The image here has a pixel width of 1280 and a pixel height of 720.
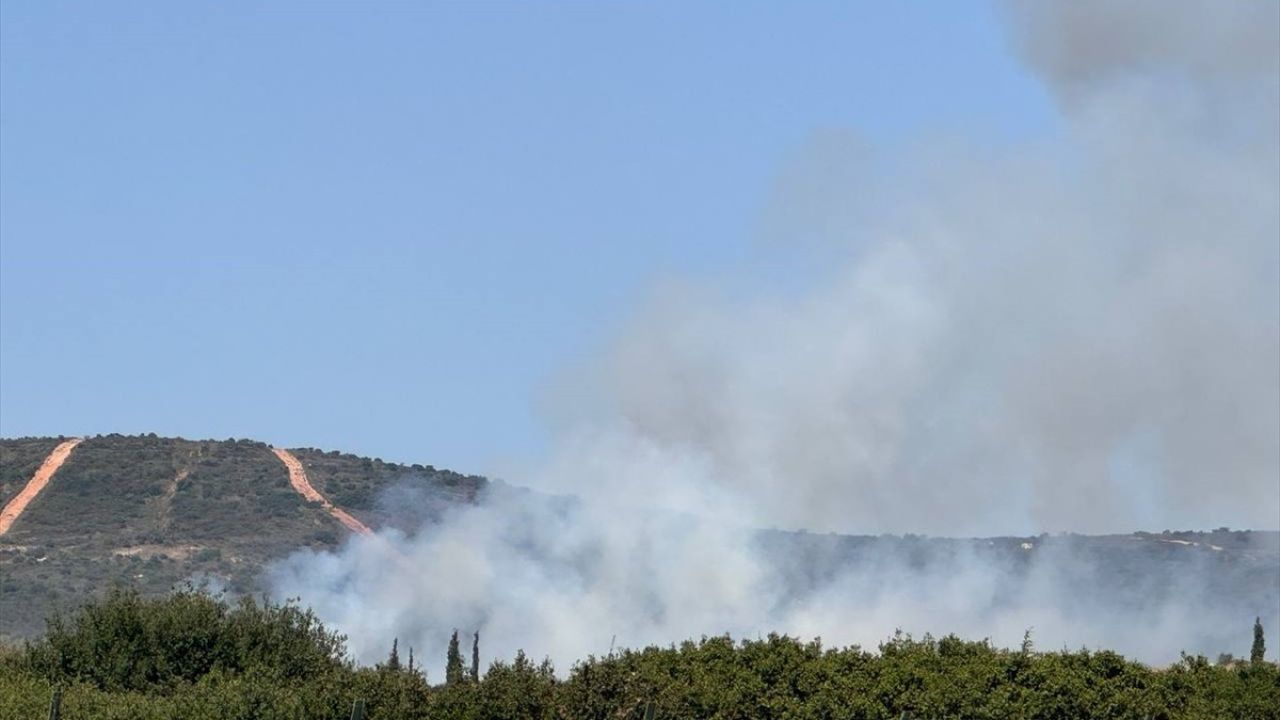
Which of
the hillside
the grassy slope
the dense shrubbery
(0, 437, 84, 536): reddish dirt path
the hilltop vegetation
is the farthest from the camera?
the grassy slope

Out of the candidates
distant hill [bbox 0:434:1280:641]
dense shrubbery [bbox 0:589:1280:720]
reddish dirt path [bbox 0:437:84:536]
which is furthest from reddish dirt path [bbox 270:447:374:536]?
dense shrubbery [bbox 0:589:1280:720]

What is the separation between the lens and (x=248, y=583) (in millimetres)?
127375

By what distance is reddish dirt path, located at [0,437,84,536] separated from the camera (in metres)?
148

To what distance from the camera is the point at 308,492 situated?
516 ft

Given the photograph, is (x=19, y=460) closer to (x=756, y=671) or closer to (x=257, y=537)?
(x=257, y=537)

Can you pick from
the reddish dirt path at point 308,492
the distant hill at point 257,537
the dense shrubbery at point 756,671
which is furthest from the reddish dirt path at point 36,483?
the dense shrubbery at point 756,671

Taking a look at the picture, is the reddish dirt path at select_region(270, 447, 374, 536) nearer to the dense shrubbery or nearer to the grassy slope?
the grassy slope

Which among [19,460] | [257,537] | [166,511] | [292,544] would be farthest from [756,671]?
[19,460]

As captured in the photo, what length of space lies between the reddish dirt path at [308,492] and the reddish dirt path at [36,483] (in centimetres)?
1539

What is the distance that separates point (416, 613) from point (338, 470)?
5807cm

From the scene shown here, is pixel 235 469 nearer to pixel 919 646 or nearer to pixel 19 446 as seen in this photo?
pixel 19 446

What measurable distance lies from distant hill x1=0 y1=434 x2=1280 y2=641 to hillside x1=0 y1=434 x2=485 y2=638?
0.46ft

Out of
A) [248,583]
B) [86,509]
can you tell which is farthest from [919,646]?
[86,509]

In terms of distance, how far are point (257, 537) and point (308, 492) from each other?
14439 mm
